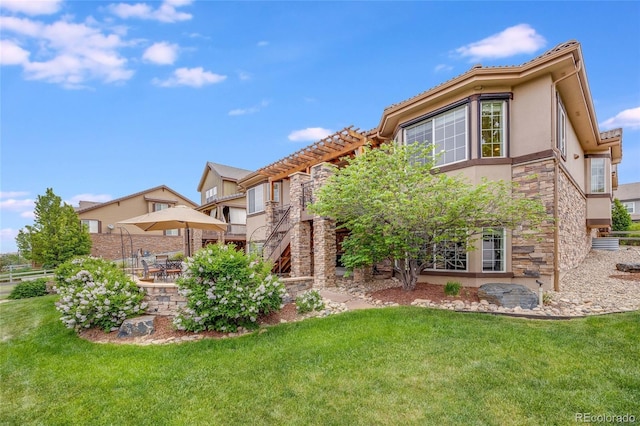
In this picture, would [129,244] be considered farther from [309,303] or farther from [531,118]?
[531,118]

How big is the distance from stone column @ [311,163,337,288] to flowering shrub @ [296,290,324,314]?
9.17 feet

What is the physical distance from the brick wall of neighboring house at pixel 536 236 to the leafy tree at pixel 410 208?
10.5 inches

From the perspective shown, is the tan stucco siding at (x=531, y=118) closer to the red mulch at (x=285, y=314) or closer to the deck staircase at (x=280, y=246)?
the red mulch at (x=285, y=314)

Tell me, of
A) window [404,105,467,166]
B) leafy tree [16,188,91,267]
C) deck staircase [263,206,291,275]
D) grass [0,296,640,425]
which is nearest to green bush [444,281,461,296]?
grass [0,296,640,425]

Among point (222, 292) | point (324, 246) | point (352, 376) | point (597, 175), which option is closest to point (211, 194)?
point (324, 246)

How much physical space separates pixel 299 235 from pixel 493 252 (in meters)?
6.68

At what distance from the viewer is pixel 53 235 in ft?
55.4

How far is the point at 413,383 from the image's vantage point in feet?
12.5

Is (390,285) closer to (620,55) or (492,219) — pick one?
(492,219)

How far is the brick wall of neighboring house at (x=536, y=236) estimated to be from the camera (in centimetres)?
797

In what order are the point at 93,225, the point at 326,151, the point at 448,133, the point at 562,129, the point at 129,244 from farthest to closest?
the point at 93,225, the point at 129,244, the point at 326,151, the point at 562,129, the point at 448,133

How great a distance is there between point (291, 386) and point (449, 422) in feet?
6.42

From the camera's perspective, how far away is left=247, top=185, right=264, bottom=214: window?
56.9 ft

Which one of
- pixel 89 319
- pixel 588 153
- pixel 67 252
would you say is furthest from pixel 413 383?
pixel 67 252
